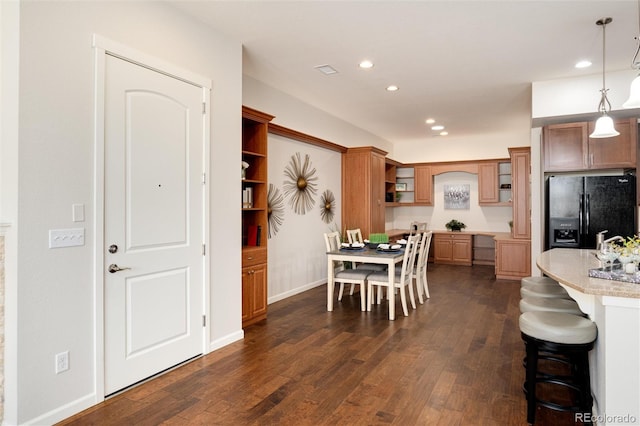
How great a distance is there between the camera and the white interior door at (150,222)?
2.72 m

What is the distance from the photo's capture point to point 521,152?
274 inches

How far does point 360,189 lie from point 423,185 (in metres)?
2.93

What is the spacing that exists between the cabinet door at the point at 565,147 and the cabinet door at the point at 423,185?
423cm

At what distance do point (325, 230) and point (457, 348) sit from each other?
3553 millimetres

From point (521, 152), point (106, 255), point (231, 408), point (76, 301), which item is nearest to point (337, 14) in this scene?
point (106, 255)

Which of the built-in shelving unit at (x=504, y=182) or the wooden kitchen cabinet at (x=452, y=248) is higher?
the built-in shelving unit at (x=504, y=182)

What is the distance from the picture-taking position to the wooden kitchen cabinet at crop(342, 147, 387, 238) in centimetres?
720

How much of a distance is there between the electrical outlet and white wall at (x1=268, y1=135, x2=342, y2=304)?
313cm

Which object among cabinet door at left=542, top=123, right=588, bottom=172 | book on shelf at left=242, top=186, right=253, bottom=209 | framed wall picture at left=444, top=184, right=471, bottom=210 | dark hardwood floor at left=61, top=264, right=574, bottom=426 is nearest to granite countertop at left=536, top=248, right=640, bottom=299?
dark hardwood floor at left=61, top=264, right=574, bottom=426

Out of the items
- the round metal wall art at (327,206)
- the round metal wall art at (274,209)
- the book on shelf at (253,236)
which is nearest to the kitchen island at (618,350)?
the book on shelf at (253,236)

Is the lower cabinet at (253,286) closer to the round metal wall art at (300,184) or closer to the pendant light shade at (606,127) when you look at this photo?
the round metal wall art at (300,184)

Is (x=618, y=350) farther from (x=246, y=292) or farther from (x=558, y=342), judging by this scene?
(x=246, y=292)

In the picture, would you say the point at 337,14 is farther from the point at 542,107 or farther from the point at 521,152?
the point at 521,152

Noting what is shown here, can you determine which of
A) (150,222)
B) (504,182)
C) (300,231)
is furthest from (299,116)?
(504,182)
